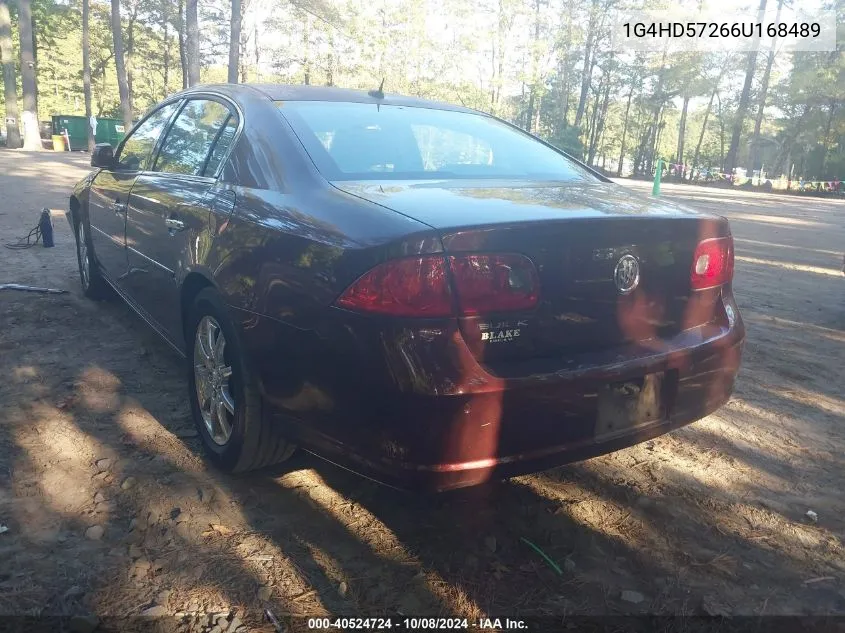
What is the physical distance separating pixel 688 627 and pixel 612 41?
54.5m

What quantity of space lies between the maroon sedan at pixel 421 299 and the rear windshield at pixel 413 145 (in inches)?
0.6

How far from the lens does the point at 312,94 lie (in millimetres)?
3193

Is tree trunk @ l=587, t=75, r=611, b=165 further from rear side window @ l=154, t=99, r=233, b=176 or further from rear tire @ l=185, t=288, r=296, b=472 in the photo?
rear tire @ l=185, t=288, r=296, b=472

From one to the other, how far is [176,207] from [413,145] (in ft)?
3.79

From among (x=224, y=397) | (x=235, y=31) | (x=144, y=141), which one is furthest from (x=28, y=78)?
(x=224, y=397)

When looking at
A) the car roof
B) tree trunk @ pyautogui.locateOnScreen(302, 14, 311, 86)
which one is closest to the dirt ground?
the car roof

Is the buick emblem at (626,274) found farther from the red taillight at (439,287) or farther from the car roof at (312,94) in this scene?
the car roof at (312,94)

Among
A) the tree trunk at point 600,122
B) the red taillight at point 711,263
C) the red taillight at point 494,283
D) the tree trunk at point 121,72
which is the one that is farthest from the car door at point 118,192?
the tree trunk at point 600,122

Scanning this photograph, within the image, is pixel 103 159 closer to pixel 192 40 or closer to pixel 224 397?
pixel 224 397

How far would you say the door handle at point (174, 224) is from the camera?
3.01 meters

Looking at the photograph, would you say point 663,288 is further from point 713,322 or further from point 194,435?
point 194,435

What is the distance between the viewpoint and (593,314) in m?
2.19

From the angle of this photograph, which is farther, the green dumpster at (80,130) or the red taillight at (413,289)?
the green dumpster at (80,130)

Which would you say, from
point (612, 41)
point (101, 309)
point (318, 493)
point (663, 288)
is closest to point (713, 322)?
point (663, 288)
